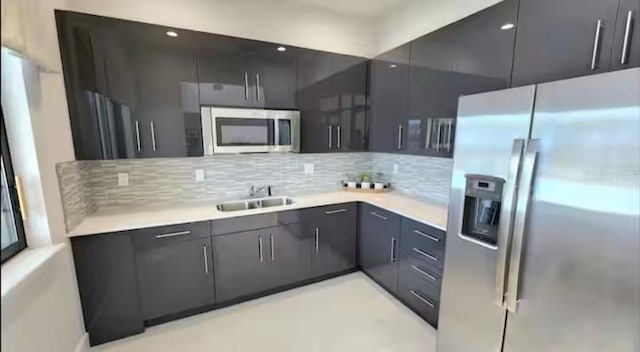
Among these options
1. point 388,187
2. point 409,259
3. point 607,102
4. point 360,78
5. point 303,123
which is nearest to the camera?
point 607,102

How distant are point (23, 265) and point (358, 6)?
3.35 metres

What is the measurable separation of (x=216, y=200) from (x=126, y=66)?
1.38 meters

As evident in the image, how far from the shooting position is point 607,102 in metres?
1.08

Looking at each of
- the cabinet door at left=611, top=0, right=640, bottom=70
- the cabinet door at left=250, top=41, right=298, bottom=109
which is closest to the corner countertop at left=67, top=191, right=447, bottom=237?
the cabinet door at left=250, top=41, right=298, bottom=109

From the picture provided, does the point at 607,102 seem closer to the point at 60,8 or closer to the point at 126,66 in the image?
the point at 126,66

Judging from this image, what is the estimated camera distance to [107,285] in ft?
6.73

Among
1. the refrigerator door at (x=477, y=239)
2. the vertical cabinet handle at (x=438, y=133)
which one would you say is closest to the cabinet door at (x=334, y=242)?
the vertical cabinet handle at (x=438, y=133)

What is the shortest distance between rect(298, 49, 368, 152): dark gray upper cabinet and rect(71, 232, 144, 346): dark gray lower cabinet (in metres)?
1.76

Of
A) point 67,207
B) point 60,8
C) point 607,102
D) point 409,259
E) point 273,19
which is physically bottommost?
point 409,259

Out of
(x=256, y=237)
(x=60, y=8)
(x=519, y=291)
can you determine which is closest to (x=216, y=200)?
(x=256, y=237)

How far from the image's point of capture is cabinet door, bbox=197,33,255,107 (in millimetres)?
2354

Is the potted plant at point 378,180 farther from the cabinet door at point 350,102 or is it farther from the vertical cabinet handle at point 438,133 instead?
the vertical cabinet handle at point 438,133

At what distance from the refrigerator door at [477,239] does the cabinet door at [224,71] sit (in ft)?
5.93

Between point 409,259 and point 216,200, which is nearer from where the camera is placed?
point 409,259
